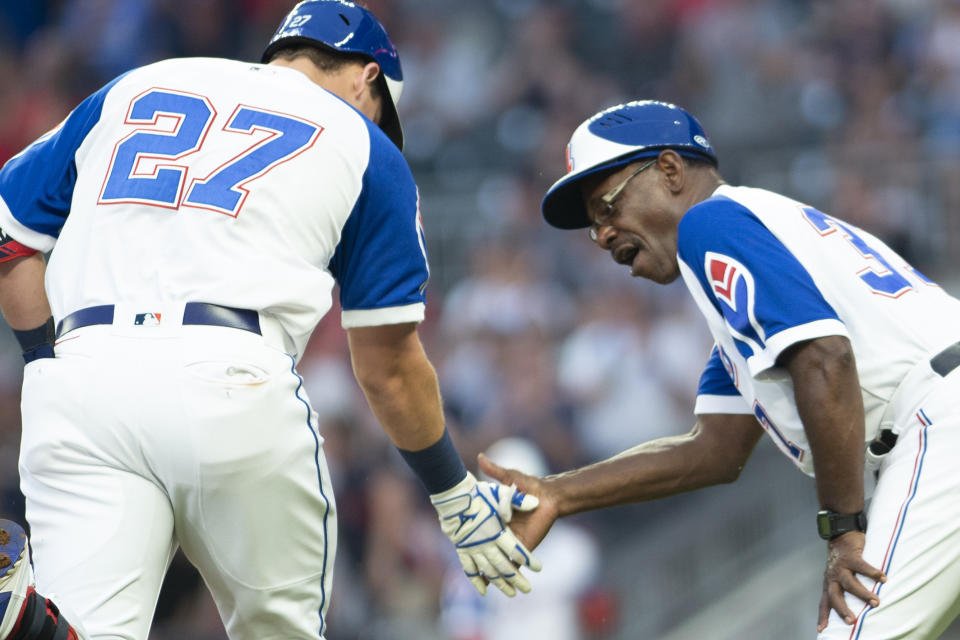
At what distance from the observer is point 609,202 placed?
4578 millimetres

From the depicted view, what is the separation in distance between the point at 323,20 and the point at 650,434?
5.38 metres

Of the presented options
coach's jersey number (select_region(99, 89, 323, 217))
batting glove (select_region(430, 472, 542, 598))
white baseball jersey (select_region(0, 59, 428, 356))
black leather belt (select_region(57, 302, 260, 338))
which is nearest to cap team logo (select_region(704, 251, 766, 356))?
white baseball jersey (select_region(0, 59, 428, 356))

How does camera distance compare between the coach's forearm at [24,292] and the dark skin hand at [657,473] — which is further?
the dark skin hand at [657,473]

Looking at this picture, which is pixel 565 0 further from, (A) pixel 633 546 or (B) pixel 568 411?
(A) pixel 633 546

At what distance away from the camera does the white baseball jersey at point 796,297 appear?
3703mm

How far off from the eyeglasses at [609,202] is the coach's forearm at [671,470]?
862mm

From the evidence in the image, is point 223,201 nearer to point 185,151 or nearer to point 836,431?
point 185,151

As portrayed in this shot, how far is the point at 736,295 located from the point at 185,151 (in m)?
1.70

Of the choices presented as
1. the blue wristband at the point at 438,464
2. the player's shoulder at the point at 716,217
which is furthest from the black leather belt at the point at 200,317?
the player's shoulder at the point at 716,217

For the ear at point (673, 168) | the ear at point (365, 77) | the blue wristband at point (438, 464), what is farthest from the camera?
the ear at point (673, 168)

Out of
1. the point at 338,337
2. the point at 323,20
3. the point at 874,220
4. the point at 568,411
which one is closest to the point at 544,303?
the point at 568,411

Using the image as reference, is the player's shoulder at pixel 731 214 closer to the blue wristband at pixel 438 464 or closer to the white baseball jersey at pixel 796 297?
the white baseball jersey at pixel 796 297

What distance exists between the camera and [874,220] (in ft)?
29.2

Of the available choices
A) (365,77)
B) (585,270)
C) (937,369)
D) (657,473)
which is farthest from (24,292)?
(585,270)
